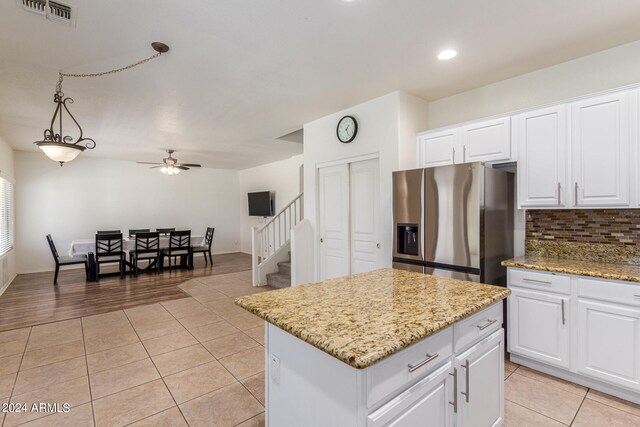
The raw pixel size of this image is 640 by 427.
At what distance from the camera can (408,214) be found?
10.3ft

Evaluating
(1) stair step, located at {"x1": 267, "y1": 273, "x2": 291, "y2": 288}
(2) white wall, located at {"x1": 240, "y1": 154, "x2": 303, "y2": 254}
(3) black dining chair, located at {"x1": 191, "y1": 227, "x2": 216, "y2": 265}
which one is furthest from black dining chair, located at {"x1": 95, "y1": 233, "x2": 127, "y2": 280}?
(2) white wall, located at {"x1": 240, "y1": 154, "x2": 303, "y2": 254}

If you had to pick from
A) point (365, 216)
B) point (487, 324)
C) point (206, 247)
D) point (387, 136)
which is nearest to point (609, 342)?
point (487, 324)

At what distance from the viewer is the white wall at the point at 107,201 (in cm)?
687

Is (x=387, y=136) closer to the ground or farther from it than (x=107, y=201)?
farther from it

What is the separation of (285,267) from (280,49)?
3.89m

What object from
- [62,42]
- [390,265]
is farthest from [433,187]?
[62,42]

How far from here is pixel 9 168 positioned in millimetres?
6113

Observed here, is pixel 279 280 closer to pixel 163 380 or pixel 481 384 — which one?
pixel 163 380

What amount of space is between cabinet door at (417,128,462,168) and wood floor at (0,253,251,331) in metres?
4.27

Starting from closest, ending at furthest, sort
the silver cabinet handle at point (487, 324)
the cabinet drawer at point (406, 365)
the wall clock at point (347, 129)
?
the cabinet drawer at point (406, 365)
the silver cabinet handle at point (487, 324)
the wall clock at point (347, 129)

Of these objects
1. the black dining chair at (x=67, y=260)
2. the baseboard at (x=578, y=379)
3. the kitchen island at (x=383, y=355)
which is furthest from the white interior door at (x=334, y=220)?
the black dining chair at (x=67, y=260)

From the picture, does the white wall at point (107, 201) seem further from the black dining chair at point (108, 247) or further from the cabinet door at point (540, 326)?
the cabinet door at point (540, 326)

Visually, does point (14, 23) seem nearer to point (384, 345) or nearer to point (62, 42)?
point (62, 42)

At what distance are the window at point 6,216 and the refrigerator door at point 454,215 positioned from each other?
23.1ft
